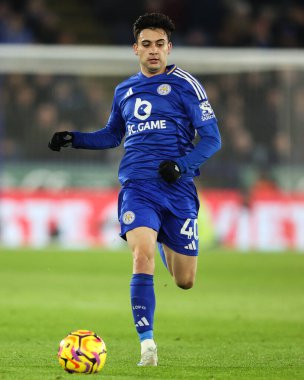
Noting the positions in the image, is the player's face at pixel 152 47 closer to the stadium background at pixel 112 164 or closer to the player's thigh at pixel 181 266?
the player's thigh at pixel 181 266

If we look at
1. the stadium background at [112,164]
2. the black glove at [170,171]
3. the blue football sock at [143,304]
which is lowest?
the blue football sock at [143,304]

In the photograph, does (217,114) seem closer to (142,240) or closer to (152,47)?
(152,47)

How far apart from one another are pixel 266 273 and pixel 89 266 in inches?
108

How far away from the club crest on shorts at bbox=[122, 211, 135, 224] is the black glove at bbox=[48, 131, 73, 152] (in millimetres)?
947

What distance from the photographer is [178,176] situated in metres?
7.53

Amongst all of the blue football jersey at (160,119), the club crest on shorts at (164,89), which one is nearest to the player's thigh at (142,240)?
the blue football jersey at (160,119)

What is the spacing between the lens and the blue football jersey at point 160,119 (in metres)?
7.80

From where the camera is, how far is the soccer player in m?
7.66

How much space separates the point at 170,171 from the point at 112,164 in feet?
43.1

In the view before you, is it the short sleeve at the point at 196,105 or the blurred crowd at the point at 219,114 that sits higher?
the blurred crowd at the point at 219,114

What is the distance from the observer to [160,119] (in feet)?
25.8

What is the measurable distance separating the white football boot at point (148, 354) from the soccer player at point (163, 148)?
701mm

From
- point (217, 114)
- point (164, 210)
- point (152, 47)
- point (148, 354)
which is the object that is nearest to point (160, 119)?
point (152, 47)

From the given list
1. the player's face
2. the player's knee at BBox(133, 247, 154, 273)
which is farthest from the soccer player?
the player's knee at BBox(133, 247, 154, 273)
